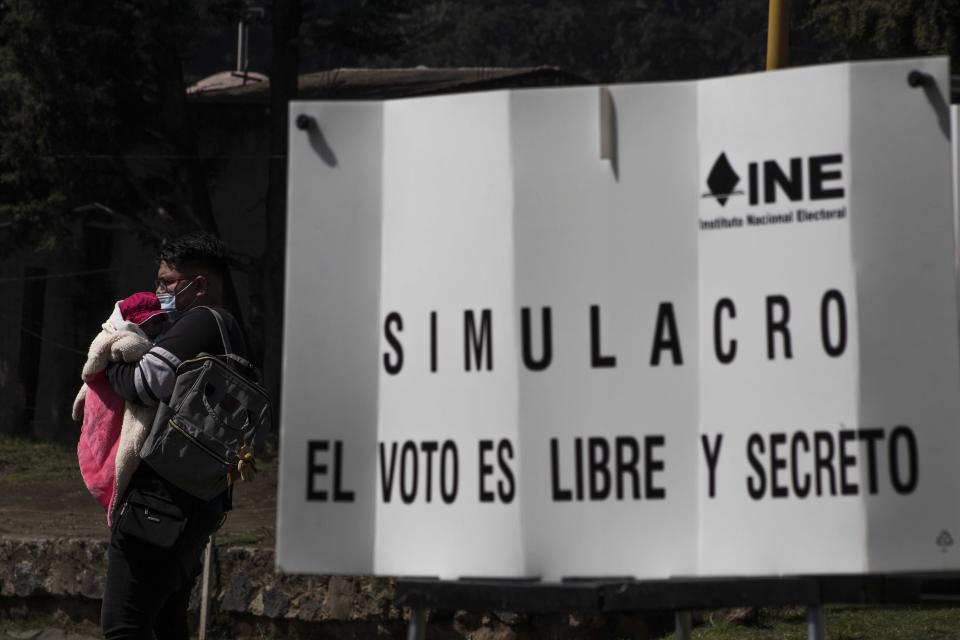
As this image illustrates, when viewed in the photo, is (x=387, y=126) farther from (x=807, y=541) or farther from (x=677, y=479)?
(x=807, y=541)

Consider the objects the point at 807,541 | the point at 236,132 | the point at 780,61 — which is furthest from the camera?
the point at 236,132

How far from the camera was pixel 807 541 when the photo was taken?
3.08 m

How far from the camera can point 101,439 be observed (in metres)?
5.02

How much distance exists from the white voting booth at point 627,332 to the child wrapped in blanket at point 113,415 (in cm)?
174

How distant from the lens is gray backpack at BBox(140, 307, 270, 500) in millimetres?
4891

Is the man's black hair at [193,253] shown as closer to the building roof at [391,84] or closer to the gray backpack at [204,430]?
the gray backpack at [204,430]

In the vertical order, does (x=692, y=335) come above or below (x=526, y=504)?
above

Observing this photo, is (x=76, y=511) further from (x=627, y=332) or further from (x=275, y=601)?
(x=627, y=332)

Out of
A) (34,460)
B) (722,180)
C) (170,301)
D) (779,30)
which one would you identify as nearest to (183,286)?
(170,301)

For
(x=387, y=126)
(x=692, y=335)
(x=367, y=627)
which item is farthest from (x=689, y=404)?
(x=367, y=627)

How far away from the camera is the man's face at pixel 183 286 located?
5.22m

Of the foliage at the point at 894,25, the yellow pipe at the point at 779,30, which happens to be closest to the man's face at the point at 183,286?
the yellow pipe at the point at 779,30

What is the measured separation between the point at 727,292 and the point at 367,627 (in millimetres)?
4898

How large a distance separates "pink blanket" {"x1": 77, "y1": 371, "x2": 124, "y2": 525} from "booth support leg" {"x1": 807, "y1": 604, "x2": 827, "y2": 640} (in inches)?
99.6
